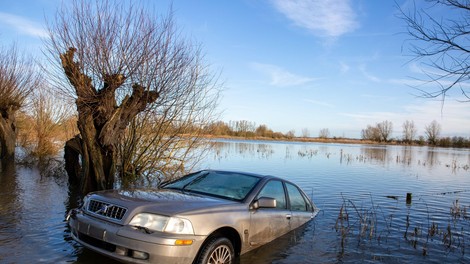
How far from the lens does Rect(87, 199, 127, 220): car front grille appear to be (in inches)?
181

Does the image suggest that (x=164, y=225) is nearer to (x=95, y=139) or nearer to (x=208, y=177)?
(x=208, y=177)

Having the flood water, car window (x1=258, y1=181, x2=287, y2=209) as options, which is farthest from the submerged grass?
car window (x1=258, y1=181, x2=287, y2=209)

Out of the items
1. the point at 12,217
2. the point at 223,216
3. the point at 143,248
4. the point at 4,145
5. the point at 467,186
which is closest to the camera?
the point at 143,248

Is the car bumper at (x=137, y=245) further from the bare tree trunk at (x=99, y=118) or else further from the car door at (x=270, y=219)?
the bare tree trunk at (x=99, y=118)

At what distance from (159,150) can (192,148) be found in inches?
59.6

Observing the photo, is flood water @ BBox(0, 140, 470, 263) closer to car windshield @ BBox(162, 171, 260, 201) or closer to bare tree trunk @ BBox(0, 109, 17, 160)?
car windshield @ BBox(162, 171, 260, 201)

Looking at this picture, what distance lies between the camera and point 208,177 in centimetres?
641

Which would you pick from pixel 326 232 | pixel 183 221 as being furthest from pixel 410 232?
pixel 183 221

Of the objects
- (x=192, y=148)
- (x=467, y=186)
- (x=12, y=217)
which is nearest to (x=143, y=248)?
(x=12, y=217)

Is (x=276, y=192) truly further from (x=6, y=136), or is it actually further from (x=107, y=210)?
(x=6, y=136)

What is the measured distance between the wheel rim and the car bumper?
14.0 inches

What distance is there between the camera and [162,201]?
4805 millimetres

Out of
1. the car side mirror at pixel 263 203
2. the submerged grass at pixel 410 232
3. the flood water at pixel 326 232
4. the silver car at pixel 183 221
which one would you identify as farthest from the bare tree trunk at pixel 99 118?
the submerged grass at pixel 410 232

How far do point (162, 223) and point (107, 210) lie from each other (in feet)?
2.84
